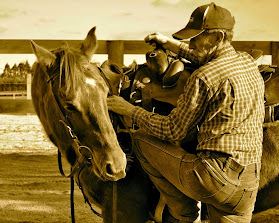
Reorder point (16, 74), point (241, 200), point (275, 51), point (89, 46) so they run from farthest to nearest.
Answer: point (16, 74) < point (275, 51) < point (89, 46) < point (241, 200)

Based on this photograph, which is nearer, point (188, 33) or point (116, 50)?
point (188, 33)

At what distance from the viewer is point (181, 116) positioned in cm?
191

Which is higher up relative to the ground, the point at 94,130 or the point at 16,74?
the point at 94,130

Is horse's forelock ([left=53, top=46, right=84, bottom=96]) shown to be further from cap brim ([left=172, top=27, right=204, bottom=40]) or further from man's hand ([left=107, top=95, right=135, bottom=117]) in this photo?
cap brim ([left=172, top=27, right=204, bottom=40])

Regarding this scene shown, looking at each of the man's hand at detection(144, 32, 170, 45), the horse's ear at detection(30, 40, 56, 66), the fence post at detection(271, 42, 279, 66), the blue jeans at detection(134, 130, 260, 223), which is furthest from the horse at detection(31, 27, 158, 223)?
the fence post at detection(271, 42, 279, 66)

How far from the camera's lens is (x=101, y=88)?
2102mm

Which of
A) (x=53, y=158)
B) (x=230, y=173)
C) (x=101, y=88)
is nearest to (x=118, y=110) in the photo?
(x=101, y=88)

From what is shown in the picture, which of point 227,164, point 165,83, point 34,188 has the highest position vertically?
point 165,83

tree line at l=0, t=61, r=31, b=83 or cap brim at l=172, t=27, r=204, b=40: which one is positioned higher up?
cap brim at l=172, t=27, r=204, b=40

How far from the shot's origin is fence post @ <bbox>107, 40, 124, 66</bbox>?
17.7 feet

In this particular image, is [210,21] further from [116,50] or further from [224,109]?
[116,50]

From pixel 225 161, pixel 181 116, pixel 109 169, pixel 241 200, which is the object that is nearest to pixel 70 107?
pixel 109 169

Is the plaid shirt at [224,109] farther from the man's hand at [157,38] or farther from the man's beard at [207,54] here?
the man's hand at [157,38]

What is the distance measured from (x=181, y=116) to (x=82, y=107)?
604 mm
